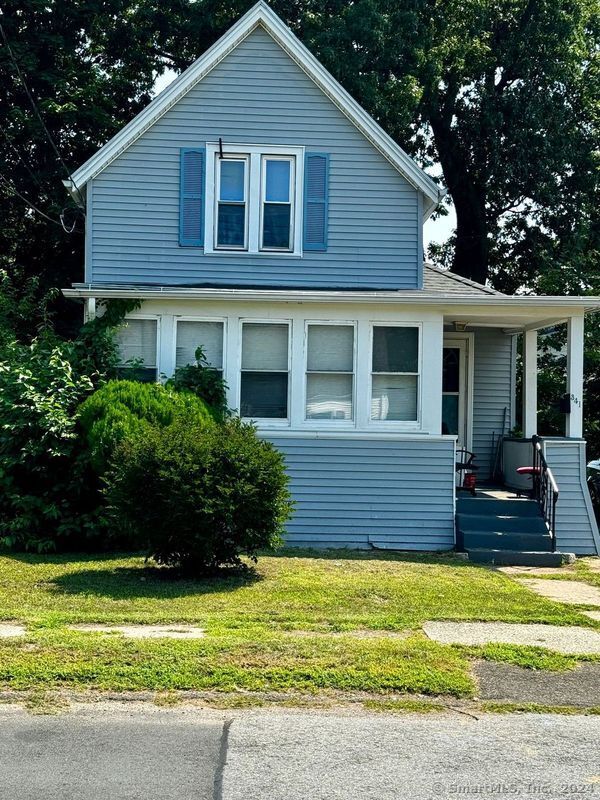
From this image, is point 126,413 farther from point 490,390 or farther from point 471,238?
point 471,238

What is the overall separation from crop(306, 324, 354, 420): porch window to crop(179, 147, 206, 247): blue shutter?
2748mm

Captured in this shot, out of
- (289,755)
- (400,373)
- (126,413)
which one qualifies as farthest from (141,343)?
(289,755)

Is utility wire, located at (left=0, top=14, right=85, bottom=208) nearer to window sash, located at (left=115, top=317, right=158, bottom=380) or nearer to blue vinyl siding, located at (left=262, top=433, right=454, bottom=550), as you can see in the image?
window sash, located at (left=115, top=317, right=158, bottom=380)

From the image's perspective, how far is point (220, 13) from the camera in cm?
2378

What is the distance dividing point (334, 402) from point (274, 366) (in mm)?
1060

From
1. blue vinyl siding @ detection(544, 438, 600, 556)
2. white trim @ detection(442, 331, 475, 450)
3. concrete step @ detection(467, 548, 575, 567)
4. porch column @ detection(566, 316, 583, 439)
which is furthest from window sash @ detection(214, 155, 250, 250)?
concrete step @ detection(467, 548, 575, 567)

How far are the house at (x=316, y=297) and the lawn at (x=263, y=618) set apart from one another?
6.15 feet

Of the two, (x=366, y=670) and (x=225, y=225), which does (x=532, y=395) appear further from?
(x=366, y=670)

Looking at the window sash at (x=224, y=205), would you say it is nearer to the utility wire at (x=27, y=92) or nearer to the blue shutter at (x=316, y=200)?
the blue shutter at (x=316, y=200)

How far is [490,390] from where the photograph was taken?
18438 mm

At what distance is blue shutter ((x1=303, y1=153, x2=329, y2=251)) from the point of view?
16.4 meters

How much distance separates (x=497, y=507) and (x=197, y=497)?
588 cm

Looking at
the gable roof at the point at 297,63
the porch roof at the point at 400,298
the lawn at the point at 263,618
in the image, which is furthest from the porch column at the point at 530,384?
the lawn at the point at 263,618

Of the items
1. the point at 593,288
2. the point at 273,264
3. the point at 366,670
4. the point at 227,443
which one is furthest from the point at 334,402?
the point at 593,288
